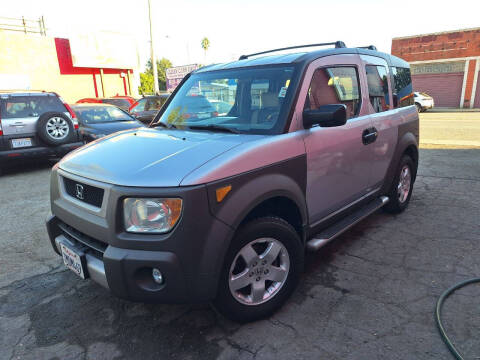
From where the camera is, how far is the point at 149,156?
Result: 2.17 meters

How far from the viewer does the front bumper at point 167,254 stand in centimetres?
183

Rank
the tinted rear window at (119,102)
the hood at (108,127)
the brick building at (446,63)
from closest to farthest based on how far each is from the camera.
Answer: the hood at (108,127)
the tinted rear window at (119,102)
the brick building at (446,63)

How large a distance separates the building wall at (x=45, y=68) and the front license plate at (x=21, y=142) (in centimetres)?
1585

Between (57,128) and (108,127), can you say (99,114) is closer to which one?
(108,127)

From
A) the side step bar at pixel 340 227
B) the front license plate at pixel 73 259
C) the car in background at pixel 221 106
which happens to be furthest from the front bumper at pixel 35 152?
the side step bar at pixel 340 227

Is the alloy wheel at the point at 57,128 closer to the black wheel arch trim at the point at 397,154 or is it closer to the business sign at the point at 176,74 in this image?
the black wheel arch trim at the point at 397,154

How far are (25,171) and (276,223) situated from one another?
23.9 ft

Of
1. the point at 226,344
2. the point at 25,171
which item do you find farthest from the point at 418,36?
the point at 226,344

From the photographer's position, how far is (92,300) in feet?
8.88

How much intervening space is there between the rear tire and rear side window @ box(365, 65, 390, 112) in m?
0.84

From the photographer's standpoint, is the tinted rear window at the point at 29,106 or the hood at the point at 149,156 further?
the tinted rear window at the point at 29,106

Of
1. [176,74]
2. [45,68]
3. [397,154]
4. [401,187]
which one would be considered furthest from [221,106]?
[45,68]

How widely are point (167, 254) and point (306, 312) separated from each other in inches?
48.7

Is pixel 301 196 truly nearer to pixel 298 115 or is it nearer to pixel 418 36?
pixel 298 115
